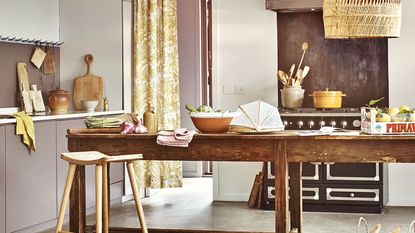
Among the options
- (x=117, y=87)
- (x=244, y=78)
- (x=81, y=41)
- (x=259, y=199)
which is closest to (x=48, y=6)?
(x=81, y=41)

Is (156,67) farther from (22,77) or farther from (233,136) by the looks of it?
(233,136)

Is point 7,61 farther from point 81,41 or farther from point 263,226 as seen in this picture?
point 263,226

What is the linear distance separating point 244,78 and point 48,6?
2221 mm

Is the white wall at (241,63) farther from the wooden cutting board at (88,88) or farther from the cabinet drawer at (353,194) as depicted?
the wooden cutting board at (88,88)

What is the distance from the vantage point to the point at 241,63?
7930 mm

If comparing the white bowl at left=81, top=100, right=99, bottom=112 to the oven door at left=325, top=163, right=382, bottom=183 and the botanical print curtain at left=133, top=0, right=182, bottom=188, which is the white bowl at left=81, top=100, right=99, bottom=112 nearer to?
the botanical print curtain at left=133, top=0, right=182, bottom=188

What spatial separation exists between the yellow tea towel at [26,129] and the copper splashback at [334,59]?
2.80 m

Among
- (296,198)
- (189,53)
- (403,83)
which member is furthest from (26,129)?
(189,53)

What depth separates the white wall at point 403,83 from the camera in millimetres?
7492

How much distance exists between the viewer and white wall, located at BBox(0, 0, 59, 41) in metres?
7.01

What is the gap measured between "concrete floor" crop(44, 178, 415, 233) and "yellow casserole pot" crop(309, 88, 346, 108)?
1081 millimetres

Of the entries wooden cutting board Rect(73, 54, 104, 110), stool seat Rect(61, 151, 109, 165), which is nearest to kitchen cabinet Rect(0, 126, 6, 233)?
stool seat Rect(61, 151, 109, 165)

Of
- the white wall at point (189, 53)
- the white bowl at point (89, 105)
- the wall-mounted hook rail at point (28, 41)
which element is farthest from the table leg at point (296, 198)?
the white wall at point (189, 53)

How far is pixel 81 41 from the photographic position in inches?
320
